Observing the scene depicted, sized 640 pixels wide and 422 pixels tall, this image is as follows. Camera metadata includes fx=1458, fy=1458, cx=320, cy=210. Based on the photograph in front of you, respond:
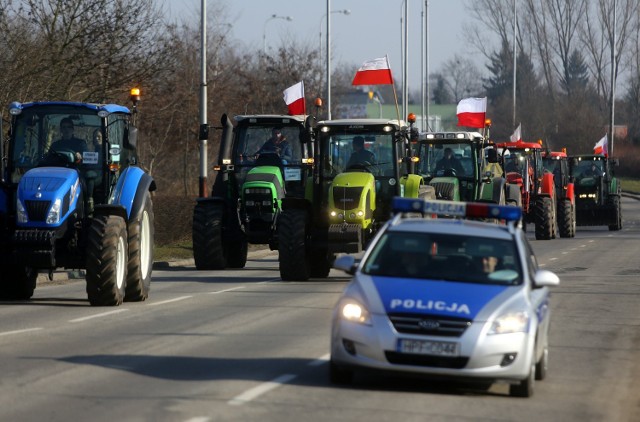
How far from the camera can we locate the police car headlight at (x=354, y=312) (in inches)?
458

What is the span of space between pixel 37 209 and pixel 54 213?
223mm

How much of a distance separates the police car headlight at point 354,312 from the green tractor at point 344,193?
1235 cm

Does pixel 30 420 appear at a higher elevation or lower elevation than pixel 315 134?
lower

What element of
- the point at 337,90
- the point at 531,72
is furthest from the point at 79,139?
the point at 531,72

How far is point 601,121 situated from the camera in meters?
116

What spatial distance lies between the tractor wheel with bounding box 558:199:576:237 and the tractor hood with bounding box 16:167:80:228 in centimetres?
2781

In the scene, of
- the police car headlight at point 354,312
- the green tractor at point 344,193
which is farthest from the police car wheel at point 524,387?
the green tractor at point 344,193

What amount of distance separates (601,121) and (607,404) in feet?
351

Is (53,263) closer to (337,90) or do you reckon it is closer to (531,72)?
(337,90)

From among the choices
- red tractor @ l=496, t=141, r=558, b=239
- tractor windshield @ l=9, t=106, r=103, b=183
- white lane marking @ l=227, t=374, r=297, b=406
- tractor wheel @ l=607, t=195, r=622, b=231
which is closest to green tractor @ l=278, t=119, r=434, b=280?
tractor windshield @ l=9, t=106, r=103, b=183

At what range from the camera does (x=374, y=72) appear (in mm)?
39188

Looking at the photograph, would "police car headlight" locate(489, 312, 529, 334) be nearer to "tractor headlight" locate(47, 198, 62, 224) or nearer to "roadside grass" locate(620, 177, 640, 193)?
"tractor headlight" locate(47, 198, 62, 224)

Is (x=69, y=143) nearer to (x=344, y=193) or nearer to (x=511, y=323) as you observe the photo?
(x=344, y=193)

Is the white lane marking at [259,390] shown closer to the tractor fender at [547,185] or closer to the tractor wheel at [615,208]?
the tractor fender at [547,185]
